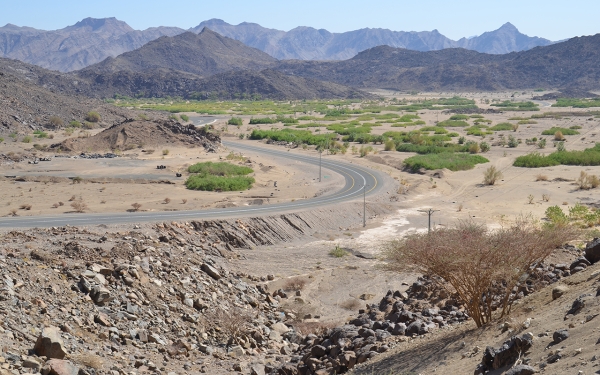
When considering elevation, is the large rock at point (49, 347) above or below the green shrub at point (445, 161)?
above

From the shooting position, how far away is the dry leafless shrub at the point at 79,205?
44.8 metres

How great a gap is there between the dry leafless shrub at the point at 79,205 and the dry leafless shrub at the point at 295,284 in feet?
60.0

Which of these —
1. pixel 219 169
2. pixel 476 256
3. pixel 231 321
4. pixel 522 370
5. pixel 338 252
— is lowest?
pixel 338 252

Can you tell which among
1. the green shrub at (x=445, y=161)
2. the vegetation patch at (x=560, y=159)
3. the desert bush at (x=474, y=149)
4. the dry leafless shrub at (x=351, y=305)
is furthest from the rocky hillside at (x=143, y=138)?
the dry leafless shrub at (x=351, y=305)

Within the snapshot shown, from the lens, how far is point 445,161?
240 ft

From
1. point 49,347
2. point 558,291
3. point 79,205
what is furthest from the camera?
point 79,205

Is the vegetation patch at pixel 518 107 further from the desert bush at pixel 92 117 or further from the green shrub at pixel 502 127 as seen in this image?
the desert bush at pixel 92 117

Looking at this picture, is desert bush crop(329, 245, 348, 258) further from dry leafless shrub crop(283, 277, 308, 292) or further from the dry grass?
the dry grass

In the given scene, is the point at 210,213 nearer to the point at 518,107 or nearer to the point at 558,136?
the point at 558,136

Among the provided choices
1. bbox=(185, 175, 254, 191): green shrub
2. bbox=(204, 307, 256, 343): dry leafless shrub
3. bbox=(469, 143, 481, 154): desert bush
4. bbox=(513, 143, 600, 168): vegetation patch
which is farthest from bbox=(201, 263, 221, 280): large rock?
bbox=(469, 143, 481, 154): desert bush

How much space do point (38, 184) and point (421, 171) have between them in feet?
120

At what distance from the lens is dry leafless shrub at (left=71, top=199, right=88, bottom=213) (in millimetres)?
44809

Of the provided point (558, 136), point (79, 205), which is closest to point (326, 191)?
point (79, 205)

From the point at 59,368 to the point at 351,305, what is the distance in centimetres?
1519
